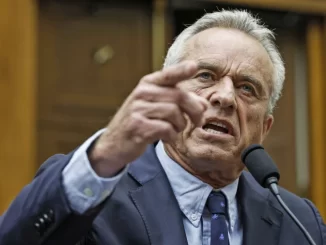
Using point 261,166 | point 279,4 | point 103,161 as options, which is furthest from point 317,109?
point 103,161

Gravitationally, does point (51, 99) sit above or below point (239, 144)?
below

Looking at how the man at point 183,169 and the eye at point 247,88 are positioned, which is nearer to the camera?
the man at point 183,169

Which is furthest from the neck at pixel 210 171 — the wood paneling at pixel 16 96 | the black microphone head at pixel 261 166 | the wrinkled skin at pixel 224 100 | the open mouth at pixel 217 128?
the wood paneling at pixel 16 96

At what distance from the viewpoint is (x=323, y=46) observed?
5.31 metres

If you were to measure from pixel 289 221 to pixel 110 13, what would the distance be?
2152 mm

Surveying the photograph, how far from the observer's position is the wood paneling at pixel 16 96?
4.43 meters

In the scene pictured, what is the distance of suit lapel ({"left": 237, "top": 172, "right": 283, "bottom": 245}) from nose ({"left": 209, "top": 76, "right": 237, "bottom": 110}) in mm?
300

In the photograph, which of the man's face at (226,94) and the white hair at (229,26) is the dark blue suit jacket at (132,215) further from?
the white hair at (229,26)

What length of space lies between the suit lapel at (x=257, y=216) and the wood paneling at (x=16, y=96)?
5.38 feet

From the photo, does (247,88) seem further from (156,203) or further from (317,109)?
(317,109)

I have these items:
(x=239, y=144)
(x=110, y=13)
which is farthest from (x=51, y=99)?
(x=239, y=144)

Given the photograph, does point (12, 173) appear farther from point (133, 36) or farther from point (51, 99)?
point (133, 36)

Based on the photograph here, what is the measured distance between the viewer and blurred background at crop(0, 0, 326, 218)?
449 centimetres

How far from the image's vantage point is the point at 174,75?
203 centimetres
